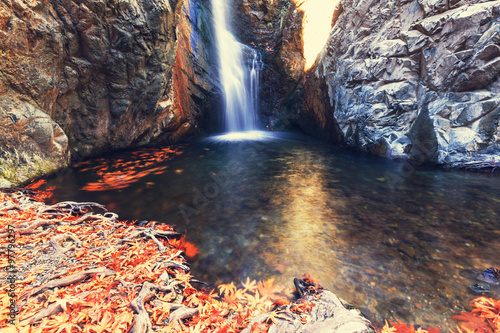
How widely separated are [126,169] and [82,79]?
3068 mm

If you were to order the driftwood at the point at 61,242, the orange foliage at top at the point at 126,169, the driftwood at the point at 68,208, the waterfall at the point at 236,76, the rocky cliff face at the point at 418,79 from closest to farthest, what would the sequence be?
the driftwood at the point at 61,242
the driftwood at the point at 68,208
the orange foliage at top at the point at 126,169
the rocky cliff face at the point at 418,79
the waterfall at the point at 236,76

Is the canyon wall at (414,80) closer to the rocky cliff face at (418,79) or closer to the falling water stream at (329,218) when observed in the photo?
the rocky cliff face at (418,79)

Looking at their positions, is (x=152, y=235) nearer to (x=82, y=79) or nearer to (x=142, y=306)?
(x=142, y=306)

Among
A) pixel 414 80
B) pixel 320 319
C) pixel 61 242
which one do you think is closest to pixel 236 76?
pixel 414 80

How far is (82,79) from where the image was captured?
6.40 m

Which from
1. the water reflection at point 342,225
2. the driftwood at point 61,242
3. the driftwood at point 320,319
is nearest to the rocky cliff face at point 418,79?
the water reflection at point 342,225

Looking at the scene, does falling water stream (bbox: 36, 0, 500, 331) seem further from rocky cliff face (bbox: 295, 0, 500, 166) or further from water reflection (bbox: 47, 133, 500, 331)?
rocky cliff face (bbox: 295, 0, 500, 166)

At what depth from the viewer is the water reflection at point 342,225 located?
2.49m

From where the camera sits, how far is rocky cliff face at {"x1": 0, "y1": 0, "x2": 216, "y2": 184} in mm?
4703

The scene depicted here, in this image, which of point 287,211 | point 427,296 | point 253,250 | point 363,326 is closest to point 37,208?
point 253,250

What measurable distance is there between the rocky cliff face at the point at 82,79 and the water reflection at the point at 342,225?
4.09ft

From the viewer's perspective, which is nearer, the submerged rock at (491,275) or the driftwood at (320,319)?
the driftwood at (320,319)

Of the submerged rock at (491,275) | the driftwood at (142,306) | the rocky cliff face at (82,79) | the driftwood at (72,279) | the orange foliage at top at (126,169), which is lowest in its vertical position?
the submerged rock at (491,275)

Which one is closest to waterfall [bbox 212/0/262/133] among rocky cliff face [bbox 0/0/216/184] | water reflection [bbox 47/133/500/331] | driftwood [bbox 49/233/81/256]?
rocky cliff face [bbox 0/0/216/184]
